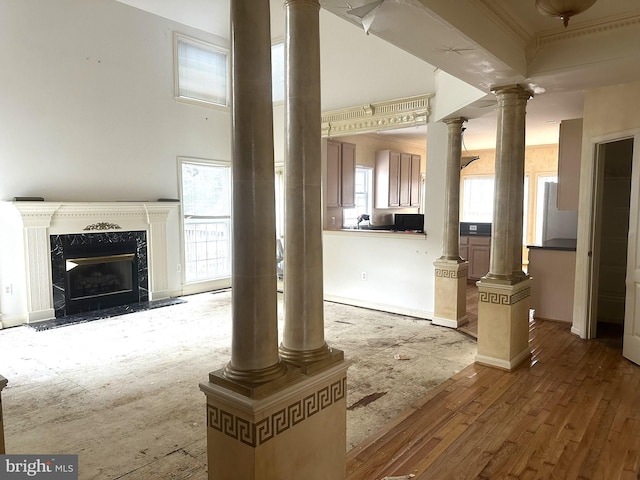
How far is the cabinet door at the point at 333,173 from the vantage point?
21.8 feet

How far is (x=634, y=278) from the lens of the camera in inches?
155

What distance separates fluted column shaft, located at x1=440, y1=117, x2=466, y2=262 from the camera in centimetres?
520

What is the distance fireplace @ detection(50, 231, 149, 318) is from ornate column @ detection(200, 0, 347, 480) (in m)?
4.77

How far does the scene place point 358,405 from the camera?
10.5 ft

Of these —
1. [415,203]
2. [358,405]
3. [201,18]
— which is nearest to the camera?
[358,405]

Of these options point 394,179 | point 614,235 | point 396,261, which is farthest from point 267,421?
point 394,179

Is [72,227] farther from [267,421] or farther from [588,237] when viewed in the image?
[588,237]

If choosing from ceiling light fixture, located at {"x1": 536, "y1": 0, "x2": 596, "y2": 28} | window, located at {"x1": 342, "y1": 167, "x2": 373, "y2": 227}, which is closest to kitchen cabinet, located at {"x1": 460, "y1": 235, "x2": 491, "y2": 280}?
window, located at {"x1": 342, "y1": 167, "x2": 373, "y2": 227}

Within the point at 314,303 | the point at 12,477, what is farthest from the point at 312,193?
the point at 12,477

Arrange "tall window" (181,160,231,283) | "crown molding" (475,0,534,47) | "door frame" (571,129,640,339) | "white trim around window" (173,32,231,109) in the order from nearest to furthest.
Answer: "crown molding" (475,0,534,47), "door frame" (571,129,640,339), "white trim around window" (173,32,231,109), "tall window" (181,160,231,283)

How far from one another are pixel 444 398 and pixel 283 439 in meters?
1.86

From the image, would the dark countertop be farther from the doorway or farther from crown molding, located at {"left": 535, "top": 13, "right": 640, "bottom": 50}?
crown molding, located at {"left": 535, "top": 13, "right": 640, "bottom": 50}

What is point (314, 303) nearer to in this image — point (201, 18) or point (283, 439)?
point (283, 439)

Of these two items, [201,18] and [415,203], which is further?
[415,203]
